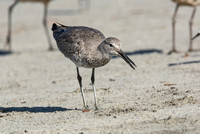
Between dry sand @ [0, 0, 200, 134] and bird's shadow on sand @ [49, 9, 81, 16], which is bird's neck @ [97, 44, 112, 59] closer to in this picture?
dry sand @ [0, 0, 200, 134]

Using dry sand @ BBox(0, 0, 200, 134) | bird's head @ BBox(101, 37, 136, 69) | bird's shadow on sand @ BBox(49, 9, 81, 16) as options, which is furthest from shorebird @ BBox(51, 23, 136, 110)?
bird's shadow on sand @ BBox(49, 9, 81, 16)

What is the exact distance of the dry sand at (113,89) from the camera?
720cm

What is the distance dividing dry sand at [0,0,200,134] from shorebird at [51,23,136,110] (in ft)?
2.33

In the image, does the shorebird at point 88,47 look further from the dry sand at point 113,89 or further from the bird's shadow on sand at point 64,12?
the bird's shadow on sand at point 64,12

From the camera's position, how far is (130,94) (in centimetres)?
905

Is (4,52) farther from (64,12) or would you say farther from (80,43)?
(64,12)

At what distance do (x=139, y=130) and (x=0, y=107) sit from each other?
9.81 feet

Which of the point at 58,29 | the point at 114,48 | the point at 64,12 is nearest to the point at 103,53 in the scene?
the point at 114,48

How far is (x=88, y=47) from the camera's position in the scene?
7.95 metres

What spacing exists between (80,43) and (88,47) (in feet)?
0.77

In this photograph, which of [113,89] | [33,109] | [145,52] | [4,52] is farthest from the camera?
[4,52]

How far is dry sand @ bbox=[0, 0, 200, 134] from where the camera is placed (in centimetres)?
720

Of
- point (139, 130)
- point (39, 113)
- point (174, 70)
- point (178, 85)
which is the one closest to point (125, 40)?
point (174, 70)

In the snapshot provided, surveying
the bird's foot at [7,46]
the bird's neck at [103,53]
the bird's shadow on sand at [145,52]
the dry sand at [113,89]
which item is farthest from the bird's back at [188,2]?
the bird's neck at [103,53]
